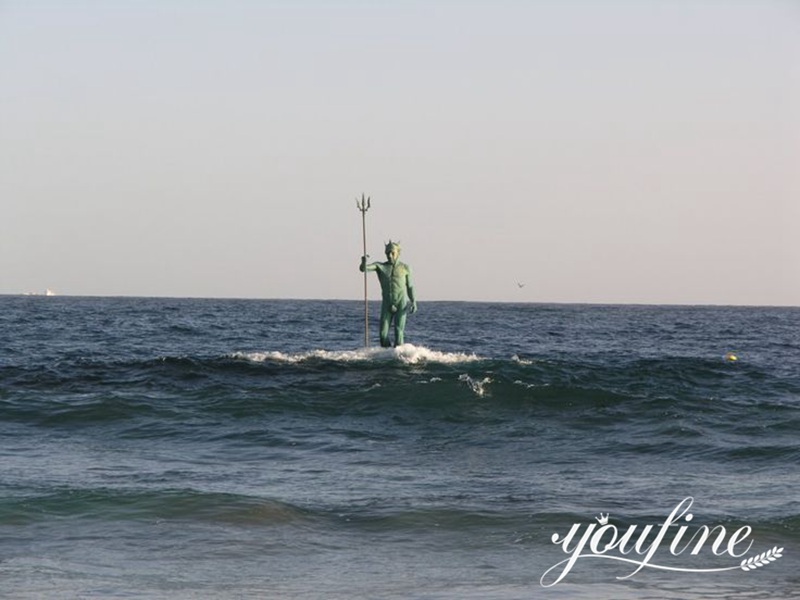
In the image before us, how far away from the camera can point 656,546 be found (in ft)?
29.3

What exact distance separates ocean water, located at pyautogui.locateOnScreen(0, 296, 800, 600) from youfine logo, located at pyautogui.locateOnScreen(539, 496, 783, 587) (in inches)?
1.3

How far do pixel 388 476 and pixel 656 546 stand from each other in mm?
3772

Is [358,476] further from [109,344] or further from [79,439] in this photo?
[109,344]

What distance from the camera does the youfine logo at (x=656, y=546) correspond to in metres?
8.43

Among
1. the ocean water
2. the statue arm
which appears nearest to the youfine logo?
the ocean water

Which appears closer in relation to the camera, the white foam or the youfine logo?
the youfine logo

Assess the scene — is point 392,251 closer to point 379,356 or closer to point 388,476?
point 379,356

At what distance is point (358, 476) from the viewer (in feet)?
39.5

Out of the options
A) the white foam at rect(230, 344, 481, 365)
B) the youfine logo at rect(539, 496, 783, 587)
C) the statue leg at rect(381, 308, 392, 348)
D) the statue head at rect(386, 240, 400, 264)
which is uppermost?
the statue head at rect(386, 240, 400, 264)

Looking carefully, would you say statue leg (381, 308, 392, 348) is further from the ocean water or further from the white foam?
the ocean water

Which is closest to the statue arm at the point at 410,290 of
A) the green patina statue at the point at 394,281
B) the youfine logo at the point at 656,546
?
the green patina statue at the point at 394,281

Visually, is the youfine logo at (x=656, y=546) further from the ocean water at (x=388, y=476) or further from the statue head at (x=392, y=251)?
the statue head at (x=392, y=251)

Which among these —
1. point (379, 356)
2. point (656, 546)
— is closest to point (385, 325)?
point (379, 356)

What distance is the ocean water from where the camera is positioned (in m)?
8.14
